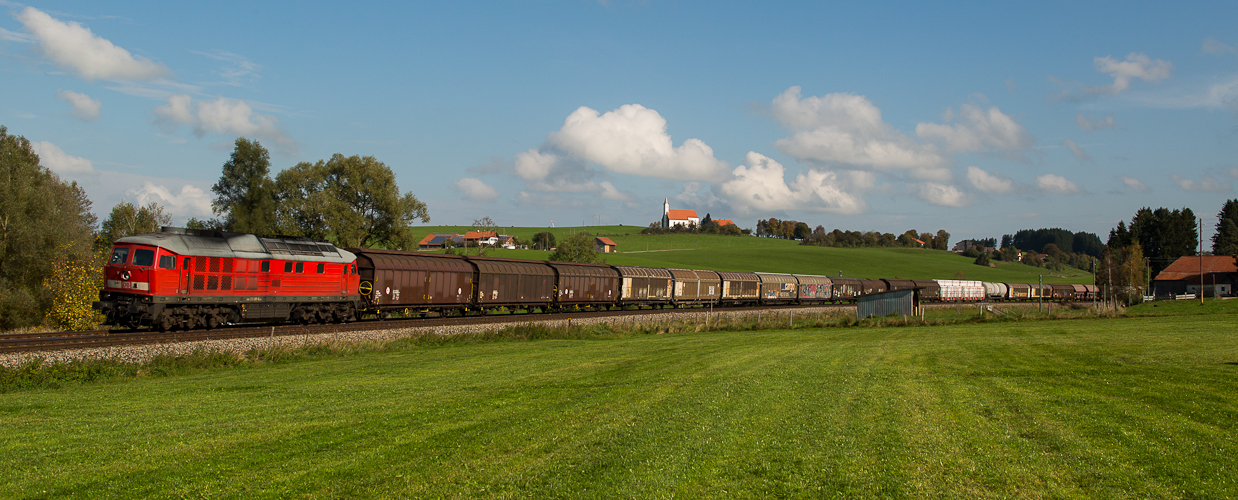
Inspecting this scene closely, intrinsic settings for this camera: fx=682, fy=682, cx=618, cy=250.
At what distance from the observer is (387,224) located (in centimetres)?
7594

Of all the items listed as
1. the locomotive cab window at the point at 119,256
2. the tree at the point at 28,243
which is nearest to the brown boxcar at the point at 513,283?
the locomotive cab window at the point at 119,256

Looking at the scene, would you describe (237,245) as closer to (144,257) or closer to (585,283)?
(144,257)

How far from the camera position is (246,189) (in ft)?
231

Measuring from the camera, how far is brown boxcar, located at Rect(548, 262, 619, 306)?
50.1 metres

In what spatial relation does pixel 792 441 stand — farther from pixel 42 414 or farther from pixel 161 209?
pixel 161 209

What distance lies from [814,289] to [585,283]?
36.5 m

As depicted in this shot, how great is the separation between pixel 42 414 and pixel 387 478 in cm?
980

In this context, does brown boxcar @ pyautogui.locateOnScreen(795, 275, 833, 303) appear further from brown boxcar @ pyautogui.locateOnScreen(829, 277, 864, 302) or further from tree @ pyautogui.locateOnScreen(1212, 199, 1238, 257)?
tree @ pyautogui.locateOnScreen(1212, 199, 1238, 257)

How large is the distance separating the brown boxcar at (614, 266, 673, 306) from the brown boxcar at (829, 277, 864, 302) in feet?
96.2

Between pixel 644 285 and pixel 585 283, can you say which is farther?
pixel 644 285

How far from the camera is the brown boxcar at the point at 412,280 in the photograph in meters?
37.2

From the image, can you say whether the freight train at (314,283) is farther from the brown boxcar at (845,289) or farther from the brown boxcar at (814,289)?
the brown boxcar at (845,289)

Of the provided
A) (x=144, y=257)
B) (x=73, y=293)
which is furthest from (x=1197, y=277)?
(x=73, y=293)

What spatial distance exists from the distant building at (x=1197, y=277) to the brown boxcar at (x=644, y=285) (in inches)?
3707
